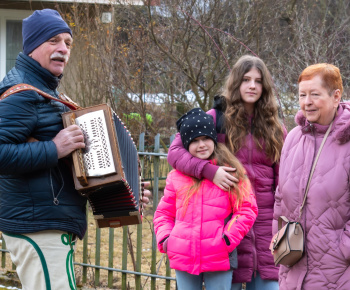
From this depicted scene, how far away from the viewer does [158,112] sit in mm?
9820

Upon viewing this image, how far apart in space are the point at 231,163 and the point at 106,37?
5249 millimetres

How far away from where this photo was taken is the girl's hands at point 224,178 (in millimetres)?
3859

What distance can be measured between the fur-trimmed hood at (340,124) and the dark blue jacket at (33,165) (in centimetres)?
132

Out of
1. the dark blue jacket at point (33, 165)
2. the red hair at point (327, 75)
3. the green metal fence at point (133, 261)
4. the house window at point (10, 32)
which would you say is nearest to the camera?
the dark blue jacket at point (33, 165)

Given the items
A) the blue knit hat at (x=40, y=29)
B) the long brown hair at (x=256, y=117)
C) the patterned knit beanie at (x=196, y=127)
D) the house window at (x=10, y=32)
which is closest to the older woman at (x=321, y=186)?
the long brown hair at (x=256, y=117)

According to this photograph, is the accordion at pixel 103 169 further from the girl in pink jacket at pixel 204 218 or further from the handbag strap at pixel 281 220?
the handbag strap at pixel 281 220

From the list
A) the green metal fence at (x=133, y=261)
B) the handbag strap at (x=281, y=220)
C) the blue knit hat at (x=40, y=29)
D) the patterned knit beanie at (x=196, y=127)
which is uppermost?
the blue knit hat at (x=40, y=29)

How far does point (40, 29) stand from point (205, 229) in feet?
5.17

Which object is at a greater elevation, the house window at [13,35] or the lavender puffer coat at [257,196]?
the house window at [13,35]

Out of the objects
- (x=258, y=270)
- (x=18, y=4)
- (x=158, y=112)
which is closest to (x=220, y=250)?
(x=258, y=270)

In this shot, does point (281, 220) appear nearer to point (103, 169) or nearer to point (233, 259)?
point (233, 259)

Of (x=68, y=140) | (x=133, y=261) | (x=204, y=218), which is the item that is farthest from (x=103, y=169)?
(x=133, y=261)

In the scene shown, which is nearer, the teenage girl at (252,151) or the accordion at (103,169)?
A: the accordion at (103,169)

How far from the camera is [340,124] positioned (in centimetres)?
329
